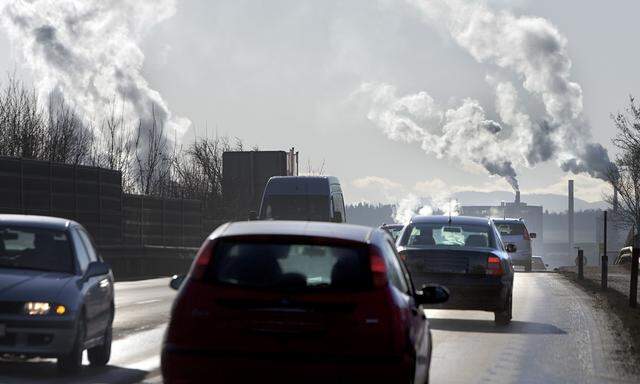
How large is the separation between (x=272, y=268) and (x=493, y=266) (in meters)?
11.1

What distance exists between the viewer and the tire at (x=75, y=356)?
39.8 ft

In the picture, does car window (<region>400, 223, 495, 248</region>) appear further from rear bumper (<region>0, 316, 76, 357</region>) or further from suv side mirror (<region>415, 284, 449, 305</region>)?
suv side mirror (<region>415, 284, 449, 305</region>)

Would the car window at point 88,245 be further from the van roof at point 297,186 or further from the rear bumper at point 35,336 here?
the van roof at point 297,186

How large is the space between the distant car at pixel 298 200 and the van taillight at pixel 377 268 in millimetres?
28174

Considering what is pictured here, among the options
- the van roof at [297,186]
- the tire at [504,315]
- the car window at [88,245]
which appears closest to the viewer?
the car window at [88,245]

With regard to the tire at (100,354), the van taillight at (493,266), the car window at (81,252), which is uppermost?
the car window at (81,252)

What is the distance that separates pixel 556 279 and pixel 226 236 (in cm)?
3295

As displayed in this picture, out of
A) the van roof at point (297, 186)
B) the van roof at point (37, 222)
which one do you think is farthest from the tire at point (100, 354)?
the van roof at point (297, 186)

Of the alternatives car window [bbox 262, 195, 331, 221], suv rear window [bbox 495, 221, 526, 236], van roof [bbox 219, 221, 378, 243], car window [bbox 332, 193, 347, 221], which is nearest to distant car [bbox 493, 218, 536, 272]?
suv rear window [bbox 495, 221, 526, 236]

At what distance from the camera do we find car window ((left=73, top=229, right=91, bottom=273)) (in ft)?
42.4

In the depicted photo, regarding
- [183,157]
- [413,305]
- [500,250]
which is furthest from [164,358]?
[183,157]

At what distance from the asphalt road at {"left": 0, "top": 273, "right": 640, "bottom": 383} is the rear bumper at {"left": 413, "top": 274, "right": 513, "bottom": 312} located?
0.34 meters

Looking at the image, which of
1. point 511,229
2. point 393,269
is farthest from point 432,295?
point 511,229

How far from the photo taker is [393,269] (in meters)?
8.86
